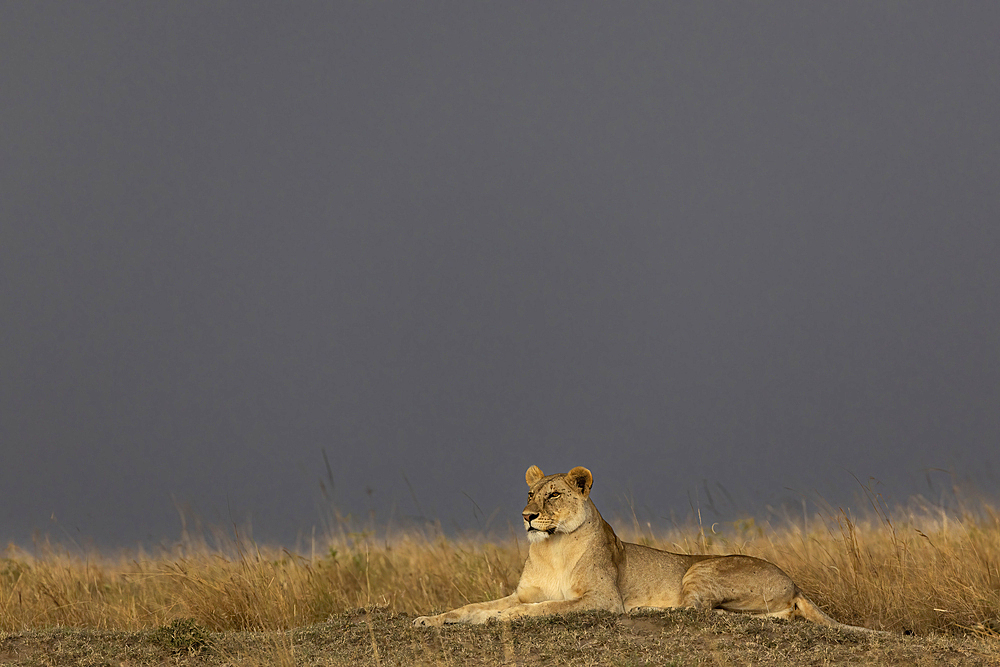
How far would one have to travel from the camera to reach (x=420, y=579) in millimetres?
11539

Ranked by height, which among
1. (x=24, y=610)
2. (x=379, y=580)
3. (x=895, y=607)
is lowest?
(x=895, y=607)

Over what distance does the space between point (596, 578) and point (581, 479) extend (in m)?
0.84

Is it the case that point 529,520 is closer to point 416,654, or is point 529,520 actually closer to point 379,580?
point 416,654

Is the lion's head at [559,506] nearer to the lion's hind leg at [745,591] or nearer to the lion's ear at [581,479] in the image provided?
the lion's ear at [581,479]

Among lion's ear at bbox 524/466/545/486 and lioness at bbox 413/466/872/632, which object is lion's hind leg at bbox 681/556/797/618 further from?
lion's ear at bbox 524/466/545/486

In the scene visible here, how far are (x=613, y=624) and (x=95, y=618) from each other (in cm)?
642

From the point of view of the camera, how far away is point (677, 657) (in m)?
6.47

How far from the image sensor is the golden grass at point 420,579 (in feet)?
31.7

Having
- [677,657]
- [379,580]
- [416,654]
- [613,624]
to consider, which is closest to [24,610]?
[379,580]

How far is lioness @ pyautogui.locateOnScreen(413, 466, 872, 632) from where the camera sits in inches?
310

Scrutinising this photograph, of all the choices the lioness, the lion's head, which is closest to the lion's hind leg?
the lioness

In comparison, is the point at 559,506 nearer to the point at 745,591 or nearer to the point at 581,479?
the point at 581,479

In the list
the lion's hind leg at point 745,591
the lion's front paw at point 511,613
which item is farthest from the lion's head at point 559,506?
the lion's hind leg at point 745,591

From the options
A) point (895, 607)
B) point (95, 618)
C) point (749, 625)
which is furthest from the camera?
point (95, 618)
